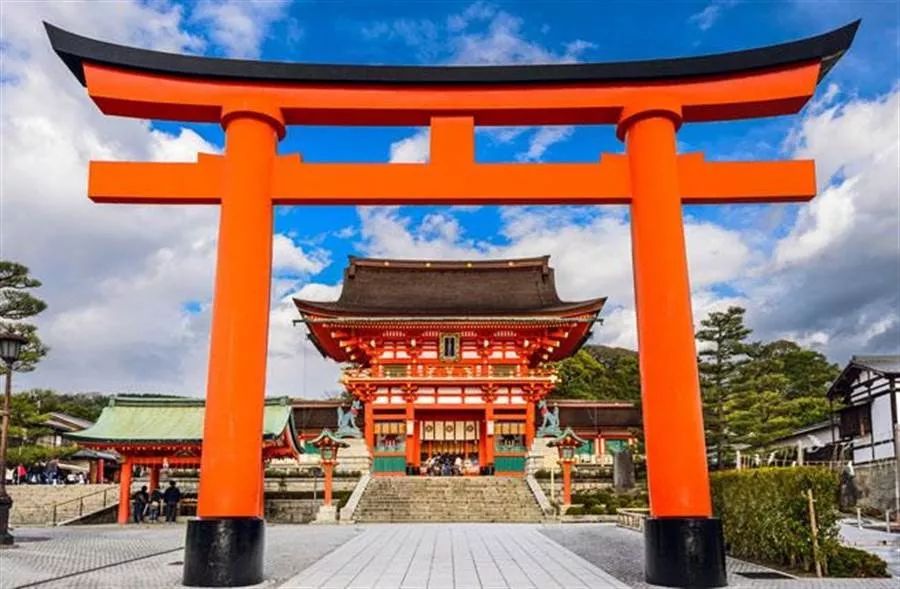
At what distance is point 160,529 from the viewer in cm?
2297

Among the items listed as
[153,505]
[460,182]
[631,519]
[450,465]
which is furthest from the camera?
[450,465]

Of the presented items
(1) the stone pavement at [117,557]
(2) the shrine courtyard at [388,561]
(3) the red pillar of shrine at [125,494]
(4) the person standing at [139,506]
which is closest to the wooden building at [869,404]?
(2) the shrine courtyard at [388,561]

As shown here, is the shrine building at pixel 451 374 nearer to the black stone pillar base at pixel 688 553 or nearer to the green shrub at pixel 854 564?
the green shrub at pixel 854 564

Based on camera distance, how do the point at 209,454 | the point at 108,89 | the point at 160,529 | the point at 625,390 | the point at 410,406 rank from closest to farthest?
1. the point at 209,454
2. the point at 108,89
3. the point at 160,529
4. the point at 410,406
5. the point at 625,390

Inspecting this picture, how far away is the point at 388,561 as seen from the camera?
12891mm

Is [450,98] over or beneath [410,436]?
over

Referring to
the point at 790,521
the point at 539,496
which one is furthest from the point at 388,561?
the point at 539,496

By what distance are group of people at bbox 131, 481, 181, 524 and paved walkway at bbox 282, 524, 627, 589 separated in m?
10.6

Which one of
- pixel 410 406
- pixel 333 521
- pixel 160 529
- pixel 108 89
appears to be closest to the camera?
pixel 108 89

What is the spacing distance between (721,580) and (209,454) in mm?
6137

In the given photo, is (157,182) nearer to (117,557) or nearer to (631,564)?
(117,557)

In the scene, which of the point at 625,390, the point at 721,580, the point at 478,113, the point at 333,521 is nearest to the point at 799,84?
the point at 478,113

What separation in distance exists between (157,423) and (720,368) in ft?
67.5

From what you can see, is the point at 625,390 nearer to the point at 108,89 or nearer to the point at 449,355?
the point at 449,355
